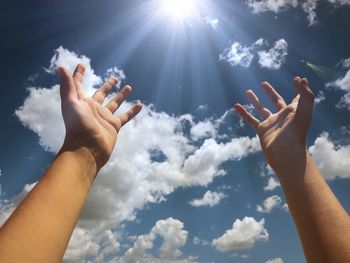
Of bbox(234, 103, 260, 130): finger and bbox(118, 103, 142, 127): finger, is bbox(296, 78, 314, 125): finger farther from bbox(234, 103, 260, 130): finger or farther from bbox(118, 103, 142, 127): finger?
bbox(118, 103, 142, 127): finger

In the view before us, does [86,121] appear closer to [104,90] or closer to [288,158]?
[104,90]

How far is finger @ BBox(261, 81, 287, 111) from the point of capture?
24.8 feet

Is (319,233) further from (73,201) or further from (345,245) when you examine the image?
(73,201)

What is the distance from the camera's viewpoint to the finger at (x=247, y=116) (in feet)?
24.7

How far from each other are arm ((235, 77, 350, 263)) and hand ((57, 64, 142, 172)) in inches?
110

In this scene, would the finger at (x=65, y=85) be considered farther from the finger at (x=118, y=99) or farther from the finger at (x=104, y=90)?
the finger at (x=118, y=99)

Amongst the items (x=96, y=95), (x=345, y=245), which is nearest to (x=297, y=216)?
(x=345, y=245)

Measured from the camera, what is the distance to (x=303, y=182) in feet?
15.4

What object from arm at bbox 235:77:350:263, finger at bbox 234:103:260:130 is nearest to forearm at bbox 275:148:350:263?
arm at bbox 235:77:350:263

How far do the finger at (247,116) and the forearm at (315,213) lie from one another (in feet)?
7.64

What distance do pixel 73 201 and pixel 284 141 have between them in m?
3.64

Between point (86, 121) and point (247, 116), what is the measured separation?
4.07 m

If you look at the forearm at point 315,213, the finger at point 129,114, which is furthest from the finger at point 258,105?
the finger at point 129,114

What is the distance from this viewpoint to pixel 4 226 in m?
3.27
